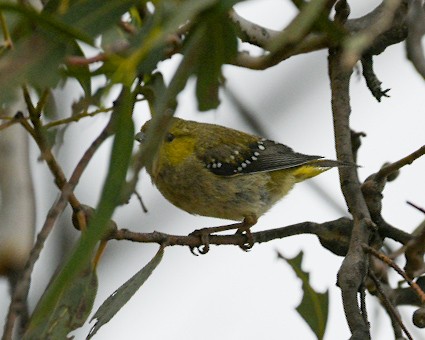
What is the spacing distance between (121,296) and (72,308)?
A: 127 millimetres

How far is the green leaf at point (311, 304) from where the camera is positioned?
2.38 m

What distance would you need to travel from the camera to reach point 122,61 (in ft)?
4.19

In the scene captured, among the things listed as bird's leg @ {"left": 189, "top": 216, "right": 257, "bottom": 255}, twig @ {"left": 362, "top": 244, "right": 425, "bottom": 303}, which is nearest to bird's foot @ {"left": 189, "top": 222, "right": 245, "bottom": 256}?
bird's leg @ {"left": 189, "top": 216, "right": 257, "bottom": 255}

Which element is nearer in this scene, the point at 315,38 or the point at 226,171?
the point at 315,38

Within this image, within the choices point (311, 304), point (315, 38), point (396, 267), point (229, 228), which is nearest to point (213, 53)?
point (396, 267)

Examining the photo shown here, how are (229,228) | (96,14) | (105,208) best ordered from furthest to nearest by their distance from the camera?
1. (229,228)
2. (96,14)
3. (105,208)

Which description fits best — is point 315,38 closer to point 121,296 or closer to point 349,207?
point 349,207

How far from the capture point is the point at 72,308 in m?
2.01

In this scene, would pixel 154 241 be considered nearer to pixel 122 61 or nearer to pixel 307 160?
pixel 122 61

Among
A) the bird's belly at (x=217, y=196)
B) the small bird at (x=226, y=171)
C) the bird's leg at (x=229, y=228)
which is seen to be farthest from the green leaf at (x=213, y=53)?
the bird's belly at (x=217, y=196)

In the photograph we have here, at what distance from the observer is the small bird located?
3.49 meters

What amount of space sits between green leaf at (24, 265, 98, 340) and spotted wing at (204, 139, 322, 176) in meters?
1.60

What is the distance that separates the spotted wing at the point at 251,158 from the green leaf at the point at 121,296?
60.0 inches

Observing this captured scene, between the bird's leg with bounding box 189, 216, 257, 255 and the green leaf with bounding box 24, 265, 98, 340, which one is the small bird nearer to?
the bird's leg with bounding box 189, 216, 257, 255
